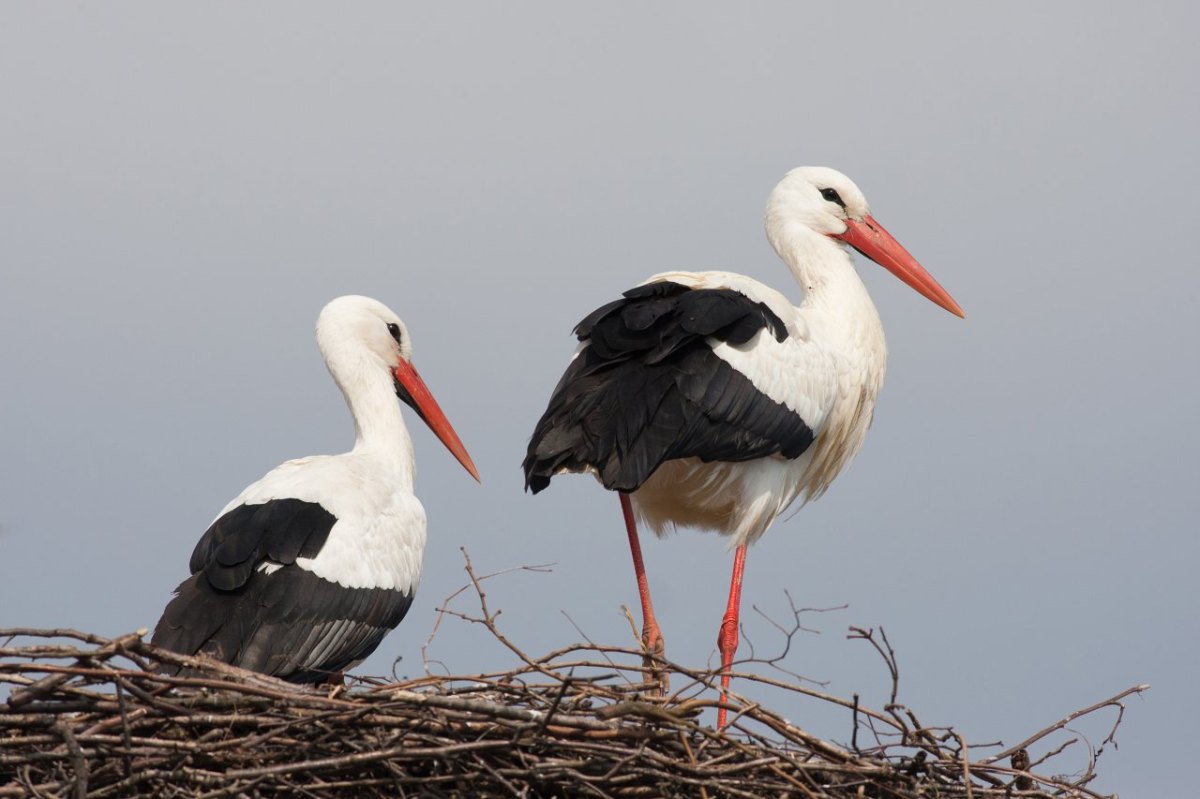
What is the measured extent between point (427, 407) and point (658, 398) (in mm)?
1917

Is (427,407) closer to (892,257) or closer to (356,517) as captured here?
(356,517)

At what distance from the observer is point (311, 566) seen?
613 cm

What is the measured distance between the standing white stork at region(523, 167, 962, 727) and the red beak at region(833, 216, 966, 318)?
0.44 ft

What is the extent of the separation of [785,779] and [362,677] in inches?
51.7

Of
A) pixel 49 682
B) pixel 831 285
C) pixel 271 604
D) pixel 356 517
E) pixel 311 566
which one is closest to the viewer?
pixel 49 682

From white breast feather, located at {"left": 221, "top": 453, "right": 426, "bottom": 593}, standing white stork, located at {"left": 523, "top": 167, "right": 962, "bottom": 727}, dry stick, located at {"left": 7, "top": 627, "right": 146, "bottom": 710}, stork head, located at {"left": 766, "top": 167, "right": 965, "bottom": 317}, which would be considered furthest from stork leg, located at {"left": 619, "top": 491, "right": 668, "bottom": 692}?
dry stick, located at {"left": 7, "top": 627, "right": 146, "bottom": 710}

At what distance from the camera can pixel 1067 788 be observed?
5445mm

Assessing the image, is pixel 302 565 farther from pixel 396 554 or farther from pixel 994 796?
pixel 994 796

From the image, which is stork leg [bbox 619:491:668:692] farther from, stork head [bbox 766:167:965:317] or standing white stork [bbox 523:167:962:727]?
stork head [bbox 766:167:965:317]

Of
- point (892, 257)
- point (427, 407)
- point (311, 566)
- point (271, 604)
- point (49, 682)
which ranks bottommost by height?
point (49, 682)

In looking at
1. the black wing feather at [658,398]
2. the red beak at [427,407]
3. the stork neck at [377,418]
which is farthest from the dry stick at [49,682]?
the red beak at [427,407]

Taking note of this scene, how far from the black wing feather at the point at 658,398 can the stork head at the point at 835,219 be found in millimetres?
968

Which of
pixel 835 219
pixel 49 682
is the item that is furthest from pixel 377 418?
pixel 49 682

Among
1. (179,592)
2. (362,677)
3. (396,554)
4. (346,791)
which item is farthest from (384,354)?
(346,791)
